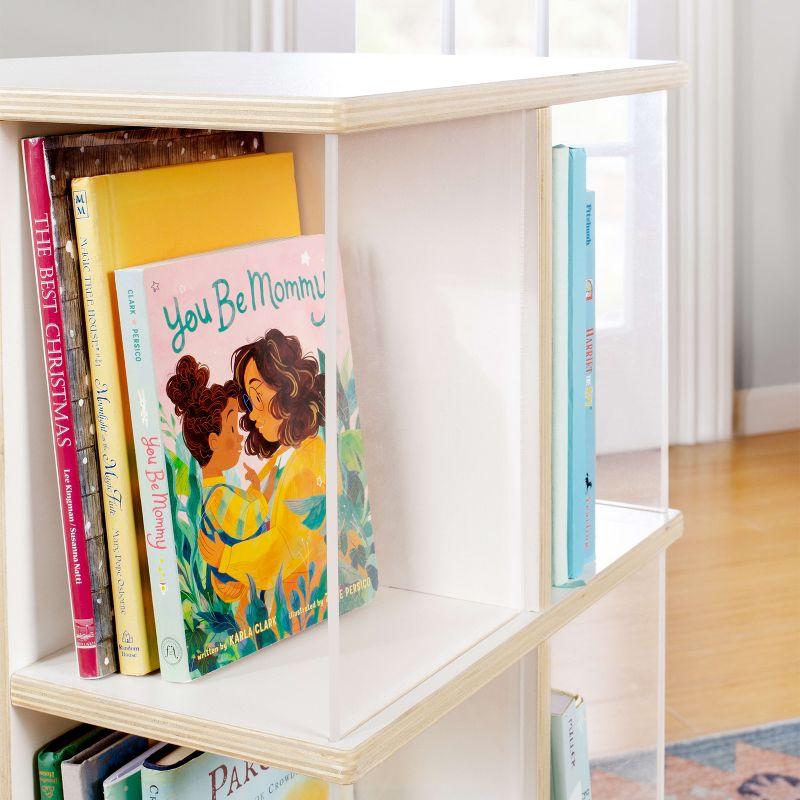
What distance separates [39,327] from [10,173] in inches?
3.4

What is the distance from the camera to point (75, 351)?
64 cm

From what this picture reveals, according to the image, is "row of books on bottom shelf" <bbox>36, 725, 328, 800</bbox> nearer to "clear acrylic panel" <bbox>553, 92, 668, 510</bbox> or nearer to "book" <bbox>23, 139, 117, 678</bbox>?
"book" <bbox>23, 139, 117, 678</bbox>

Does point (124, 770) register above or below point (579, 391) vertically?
below

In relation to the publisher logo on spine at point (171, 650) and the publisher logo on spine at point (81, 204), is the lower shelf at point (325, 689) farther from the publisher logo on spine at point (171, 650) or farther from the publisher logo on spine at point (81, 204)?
the publisher logo on spine at point (81, 204)

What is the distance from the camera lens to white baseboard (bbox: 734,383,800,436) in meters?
3.35

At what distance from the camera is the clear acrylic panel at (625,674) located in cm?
97

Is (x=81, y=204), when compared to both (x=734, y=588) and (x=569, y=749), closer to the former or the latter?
(x=569, y=749)

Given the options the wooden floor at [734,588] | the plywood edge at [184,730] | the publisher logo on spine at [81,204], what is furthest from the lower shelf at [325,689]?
the wooden floor at [734,588]

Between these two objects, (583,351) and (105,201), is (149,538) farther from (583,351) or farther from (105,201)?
(583,351)

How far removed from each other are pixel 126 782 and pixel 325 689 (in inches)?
6.3

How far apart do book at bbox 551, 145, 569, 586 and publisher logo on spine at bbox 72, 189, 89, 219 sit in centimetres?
29

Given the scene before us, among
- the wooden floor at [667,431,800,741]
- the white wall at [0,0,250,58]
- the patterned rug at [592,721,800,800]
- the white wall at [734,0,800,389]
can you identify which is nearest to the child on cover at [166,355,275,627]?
the white wall at [0,0,250,58]

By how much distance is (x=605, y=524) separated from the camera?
0.93 meters

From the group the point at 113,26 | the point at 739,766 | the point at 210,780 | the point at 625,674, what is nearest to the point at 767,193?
the point at 739,766
